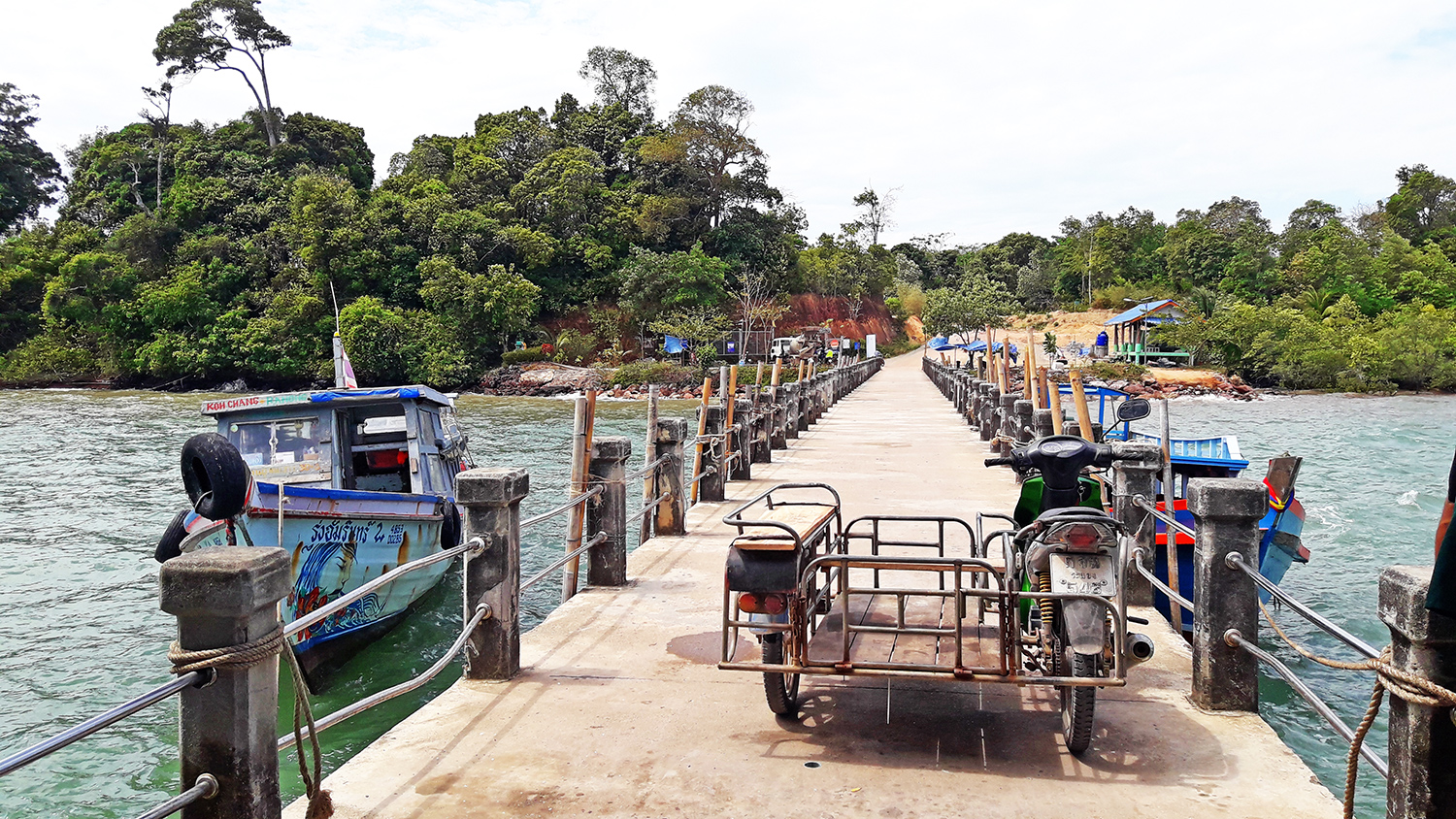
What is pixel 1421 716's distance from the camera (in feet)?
8.97

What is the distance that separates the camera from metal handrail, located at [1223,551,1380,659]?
3.44 metres

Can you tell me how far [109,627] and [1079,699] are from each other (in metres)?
12.2

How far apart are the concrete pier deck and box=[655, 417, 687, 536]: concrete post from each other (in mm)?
3220

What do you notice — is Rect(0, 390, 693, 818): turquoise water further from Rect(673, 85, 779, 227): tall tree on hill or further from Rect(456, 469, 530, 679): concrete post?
Rect(673, 85, 779, 227): tall tree on hill

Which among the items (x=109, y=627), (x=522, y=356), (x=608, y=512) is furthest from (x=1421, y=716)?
(x=522, y=356)

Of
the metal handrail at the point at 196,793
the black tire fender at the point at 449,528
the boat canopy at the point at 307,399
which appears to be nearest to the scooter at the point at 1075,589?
the metal handrail at the point at 196,793

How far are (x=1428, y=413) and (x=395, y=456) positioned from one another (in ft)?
151

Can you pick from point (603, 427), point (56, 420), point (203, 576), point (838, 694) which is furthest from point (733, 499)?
point (56, 420)

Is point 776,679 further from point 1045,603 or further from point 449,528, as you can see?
point 449,528

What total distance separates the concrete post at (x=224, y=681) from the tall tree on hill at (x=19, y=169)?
84535 mm

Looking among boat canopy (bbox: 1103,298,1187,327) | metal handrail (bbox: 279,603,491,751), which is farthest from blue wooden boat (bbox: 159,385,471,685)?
boat canopy (bbox: 1103,298,1187,327)

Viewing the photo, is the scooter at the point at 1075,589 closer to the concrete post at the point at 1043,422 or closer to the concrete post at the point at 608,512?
the concrete post at the point at 608,512

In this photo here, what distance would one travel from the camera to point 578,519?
750 centimetres

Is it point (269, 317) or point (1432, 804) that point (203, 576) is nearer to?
point (1432, 804)
